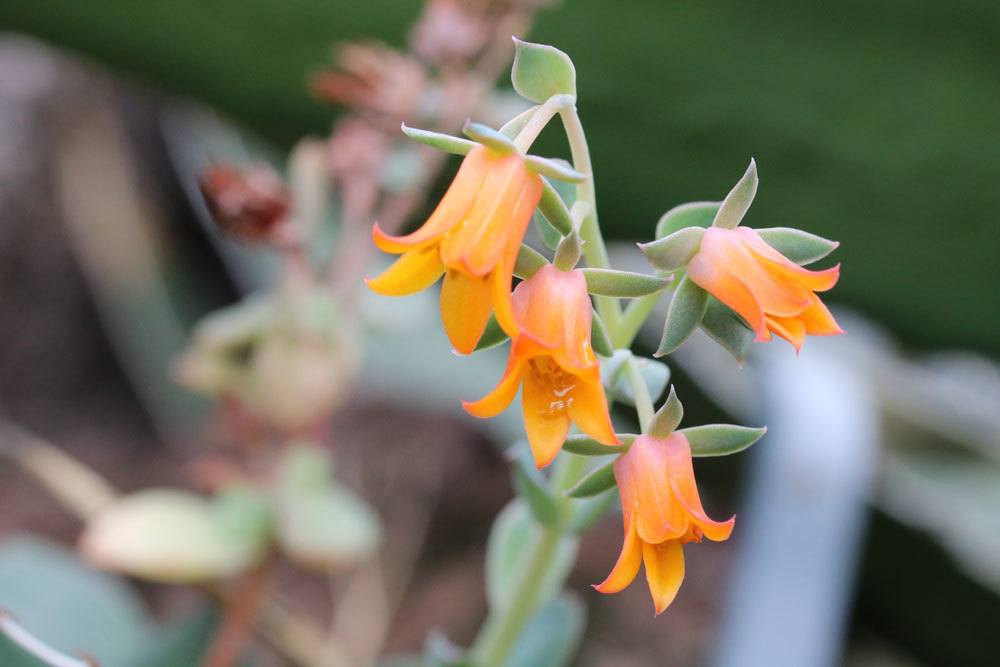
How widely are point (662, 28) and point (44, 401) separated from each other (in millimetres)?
587

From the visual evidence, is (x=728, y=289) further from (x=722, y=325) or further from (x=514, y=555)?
(x=514, y=555)

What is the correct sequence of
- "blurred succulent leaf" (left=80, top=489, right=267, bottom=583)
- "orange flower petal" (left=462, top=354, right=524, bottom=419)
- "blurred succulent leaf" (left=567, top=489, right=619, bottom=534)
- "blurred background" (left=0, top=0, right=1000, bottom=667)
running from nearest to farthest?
"orange flower petal" (left=462, top=354, right=524, bottom=419) → "blurred succulent leaf" (left=567, top=489, right=619, bottom=534) → "blurred succulent leaf" (left=80, top=489, right=267, bottom=583) → "blurred background" (left=0, top=0, right=1000, bottom=667)

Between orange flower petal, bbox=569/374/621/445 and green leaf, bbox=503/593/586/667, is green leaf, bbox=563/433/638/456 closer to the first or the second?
orange flower petal, bbox=569/374/621/445

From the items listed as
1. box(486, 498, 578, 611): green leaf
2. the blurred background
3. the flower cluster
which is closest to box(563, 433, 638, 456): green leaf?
the flower cluster

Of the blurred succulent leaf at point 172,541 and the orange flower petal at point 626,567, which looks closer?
the orange flower petal at point 626,567

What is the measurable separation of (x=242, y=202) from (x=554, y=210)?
0.69 feet

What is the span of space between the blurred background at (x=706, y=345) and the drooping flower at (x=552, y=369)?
11.5 inches

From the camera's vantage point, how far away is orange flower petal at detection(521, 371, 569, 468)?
23cm

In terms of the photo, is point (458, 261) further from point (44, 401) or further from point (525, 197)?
point (44, 401)

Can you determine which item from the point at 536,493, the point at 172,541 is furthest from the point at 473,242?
the point at 172,541

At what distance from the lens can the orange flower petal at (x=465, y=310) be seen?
0.75 feet

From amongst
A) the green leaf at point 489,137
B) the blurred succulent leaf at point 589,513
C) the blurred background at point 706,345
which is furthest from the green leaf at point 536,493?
the blurred background at point 706,345

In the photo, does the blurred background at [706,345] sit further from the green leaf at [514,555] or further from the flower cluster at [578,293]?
the flower cluster at [578,293]

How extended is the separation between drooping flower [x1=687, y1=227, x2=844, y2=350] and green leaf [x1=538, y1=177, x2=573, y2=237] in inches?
1.3
